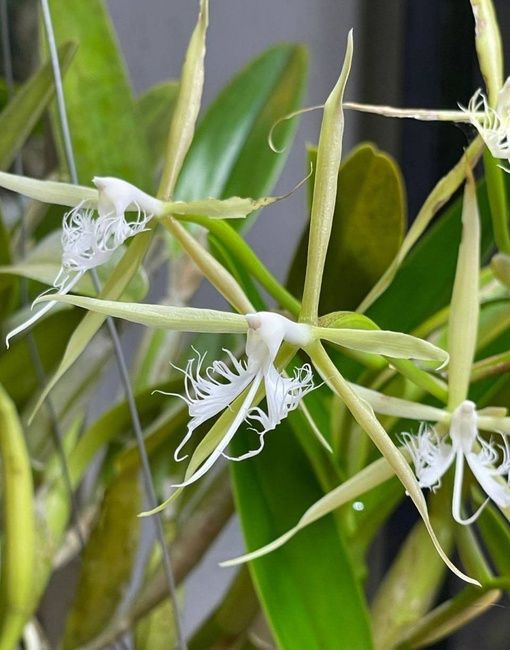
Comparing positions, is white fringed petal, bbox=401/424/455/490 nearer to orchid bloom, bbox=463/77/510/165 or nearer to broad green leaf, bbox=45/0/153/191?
orchid bloom, bbox=463/77/510/165

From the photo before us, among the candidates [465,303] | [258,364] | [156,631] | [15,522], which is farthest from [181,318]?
[156,631]

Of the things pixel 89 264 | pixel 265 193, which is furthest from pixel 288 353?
pixel 265 193

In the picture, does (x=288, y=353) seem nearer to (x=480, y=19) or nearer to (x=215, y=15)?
(x=480, y=19)

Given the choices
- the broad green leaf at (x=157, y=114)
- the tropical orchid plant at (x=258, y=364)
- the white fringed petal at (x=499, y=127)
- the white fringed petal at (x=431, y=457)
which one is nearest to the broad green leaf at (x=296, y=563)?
the tropical orchid plant at (x=258, y=364)

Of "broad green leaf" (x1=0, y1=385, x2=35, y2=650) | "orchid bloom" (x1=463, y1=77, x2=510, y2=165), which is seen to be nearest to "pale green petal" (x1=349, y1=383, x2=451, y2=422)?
"orchid bloom" (x1=463, y1=77, x2=510, y2=165)

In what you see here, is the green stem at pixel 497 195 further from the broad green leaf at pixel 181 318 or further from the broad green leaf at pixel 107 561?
the broad green leaf at pixel 107 561

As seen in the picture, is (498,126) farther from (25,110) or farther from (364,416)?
(25,110)

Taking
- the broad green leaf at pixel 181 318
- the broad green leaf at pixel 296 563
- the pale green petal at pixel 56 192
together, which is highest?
the pale green petal at pixel 56 192
